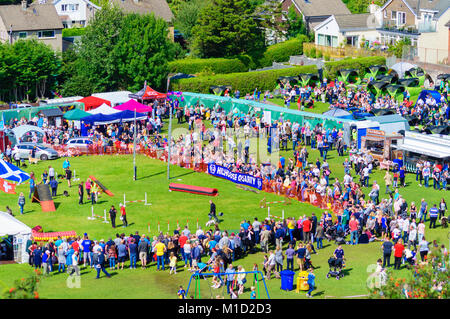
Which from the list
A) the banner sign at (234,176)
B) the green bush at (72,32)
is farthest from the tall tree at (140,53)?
the banner sign at (234,176)

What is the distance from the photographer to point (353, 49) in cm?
8325

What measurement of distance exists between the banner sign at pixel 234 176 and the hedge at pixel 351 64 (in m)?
33.3

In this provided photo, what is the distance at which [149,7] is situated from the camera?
89.6 m

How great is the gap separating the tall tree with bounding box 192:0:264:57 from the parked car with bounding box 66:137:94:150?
30166 millimetres

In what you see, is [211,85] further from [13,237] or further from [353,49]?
[13,237]

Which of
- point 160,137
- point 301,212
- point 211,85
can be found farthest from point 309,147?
point 211,85

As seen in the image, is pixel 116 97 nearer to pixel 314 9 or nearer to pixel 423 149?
pixel 423 149

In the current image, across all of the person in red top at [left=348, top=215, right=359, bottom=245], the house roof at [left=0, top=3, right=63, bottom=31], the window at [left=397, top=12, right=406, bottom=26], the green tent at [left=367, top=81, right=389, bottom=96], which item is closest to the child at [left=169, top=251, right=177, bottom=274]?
the person in red top at [left=348, top=215, right=359, bottom=245]

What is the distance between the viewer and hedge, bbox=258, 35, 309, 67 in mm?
83438

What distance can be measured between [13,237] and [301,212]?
1458 centimetres

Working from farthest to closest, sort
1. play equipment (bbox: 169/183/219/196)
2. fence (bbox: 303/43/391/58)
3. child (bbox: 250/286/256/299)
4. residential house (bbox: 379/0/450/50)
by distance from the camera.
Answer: fence (bbox: 303/43/391/58)
residential house (bbox: 379/0/450/50)
play equipment (bbox: 169/183/219/196)
child (bbox: 250/286/256/299)

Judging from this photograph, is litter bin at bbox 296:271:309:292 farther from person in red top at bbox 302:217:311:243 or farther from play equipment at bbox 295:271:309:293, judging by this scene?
person in red top at bbox 302:217:311:243

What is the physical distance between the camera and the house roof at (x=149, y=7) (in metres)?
88.4

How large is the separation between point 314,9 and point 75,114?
47076mm
